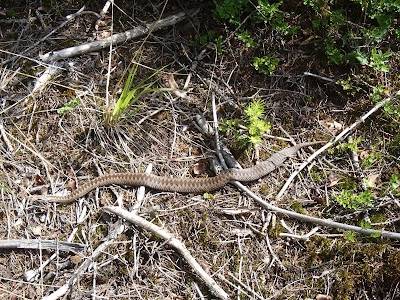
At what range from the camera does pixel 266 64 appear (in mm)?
4934

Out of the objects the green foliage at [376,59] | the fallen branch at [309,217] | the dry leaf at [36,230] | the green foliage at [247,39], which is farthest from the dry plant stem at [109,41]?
the green foliage at [376,59]

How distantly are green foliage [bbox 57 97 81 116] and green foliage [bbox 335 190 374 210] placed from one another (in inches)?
142

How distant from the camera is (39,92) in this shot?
5016mm

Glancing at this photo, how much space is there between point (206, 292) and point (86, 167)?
2.22 metres

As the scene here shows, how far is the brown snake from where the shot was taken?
14.4ft

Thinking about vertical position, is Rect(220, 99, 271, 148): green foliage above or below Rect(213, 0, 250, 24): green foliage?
below

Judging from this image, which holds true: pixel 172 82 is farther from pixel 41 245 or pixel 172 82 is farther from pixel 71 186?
pixel 41 245

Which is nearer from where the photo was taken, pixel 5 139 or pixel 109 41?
pixel 5 139

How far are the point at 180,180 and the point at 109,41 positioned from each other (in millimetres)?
2404

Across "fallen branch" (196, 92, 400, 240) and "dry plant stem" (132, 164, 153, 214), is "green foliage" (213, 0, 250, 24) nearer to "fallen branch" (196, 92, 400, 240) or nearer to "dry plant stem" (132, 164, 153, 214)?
"fallen branch" (196, 92, 400, 240)

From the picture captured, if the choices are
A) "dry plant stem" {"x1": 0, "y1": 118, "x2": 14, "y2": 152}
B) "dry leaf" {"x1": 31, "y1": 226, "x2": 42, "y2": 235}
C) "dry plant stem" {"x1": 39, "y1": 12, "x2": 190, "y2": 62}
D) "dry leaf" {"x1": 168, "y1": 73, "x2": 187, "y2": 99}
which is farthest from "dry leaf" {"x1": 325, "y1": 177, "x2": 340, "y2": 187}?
"dry plant stem" {"x1": 0, "y1": 118, "x2": 14, "y2": 152}

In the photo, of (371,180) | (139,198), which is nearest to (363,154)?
(371,180)

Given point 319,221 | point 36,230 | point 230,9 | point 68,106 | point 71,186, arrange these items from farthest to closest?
point 230,9
point 68,106
point 71,186
point 36,230
point 319,221

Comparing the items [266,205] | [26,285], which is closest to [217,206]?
[266,205]
